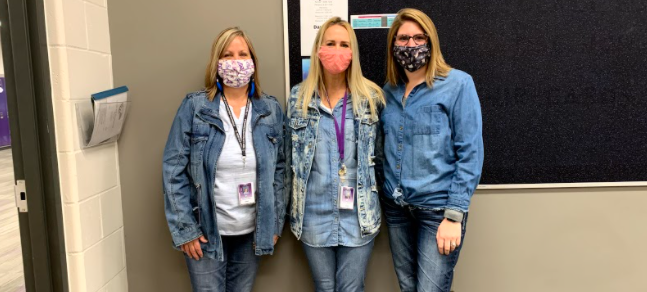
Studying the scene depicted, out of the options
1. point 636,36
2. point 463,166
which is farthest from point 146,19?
point 636,36

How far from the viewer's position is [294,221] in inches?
69.9

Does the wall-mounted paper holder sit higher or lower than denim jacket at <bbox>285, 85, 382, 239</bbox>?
higher

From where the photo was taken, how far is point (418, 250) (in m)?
1.71

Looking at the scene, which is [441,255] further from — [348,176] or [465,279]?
[465,279]

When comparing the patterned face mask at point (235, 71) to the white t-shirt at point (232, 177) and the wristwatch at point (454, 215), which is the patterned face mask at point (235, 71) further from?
the wristwatch at point (454, 215)

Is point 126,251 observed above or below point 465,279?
above

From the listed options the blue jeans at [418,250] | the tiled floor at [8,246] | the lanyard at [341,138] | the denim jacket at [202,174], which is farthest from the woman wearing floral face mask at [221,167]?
the tiled floor at [8,246]

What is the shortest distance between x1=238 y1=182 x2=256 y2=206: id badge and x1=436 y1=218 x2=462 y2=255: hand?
0.77 meters

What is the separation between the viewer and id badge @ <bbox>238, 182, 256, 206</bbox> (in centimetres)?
169

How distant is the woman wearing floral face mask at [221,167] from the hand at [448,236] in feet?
2.28

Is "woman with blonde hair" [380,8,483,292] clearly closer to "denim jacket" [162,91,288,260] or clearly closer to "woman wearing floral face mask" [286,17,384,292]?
"woman wearing floral face mask" [286,17,384,292]

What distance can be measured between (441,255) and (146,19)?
1.73 m

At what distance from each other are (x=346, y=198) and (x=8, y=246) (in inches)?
120

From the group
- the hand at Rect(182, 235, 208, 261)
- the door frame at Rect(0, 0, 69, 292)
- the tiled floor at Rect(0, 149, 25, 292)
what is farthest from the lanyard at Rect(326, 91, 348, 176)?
the tiled floor at Rect(0, 149, 25, 292)
